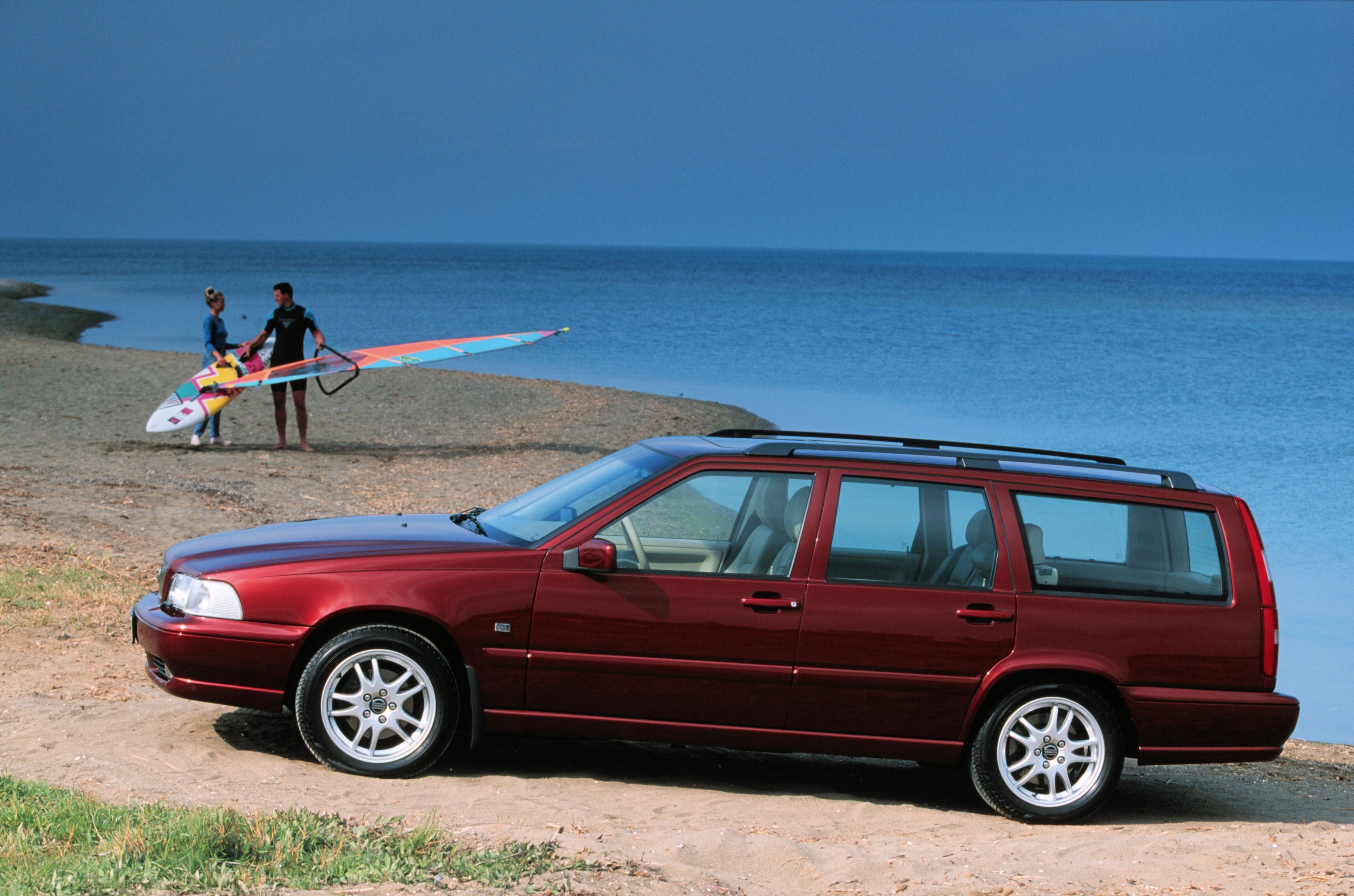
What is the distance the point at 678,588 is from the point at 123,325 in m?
47.1

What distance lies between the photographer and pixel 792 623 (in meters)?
5.55

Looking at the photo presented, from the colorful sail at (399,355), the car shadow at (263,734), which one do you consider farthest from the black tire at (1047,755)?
the colorful sail at (399,355)

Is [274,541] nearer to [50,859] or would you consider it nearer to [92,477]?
[50,859]

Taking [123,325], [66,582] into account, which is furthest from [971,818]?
[123,325]

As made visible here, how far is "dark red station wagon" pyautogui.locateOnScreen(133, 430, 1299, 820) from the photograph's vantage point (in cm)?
549

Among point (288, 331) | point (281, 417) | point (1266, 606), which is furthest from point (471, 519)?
point (281, 417)

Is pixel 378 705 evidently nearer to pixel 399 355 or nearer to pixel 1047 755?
pixel 1047 755

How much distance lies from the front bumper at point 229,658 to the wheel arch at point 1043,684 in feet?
9.55

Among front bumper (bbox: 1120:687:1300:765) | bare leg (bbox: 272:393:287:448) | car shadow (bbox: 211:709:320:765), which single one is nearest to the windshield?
car shadow (bbox: 211:709:320:765)

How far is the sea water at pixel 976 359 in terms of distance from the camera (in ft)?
67.0

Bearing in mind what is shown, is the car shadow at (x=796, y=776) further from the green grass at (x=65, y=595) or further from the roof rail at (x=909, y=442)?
the green grass at (x=65, y=595)

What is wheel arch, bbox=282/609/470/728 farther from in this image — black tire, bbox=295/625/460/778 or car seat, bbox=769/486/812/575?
car seat, bbox=769/486/812/575

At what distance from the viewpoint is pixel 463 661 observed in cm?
553

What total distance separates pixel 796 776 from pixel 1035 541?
5.63 ft
